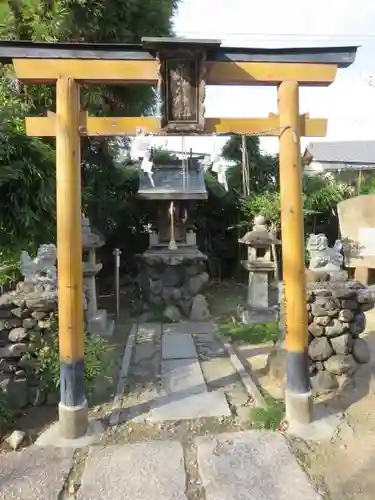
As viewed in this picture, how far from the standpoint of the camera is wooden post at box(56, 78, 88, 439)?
12.0ft

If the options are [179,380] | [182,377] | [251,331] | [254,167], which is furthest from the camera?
[254,167]

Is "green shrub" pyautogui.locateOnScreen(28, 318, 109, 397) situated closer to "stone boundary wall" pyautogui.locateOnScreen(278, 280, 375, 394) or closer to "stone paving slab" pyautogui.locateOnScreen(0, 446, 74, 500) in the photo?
"stone paving slab" pyautogui.locateOnScreen(0, 446, 74, 500)

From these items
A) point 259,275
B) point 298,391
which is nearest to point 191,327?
point 259,275

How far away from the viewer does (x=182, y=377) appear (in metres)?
5.16

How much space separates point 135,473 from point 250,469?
0.87 m

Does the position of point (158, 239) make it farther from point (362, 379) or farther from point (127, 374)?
point (362, 379)

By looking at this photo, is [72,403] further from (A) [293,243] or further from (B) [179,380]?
(A) [293,243]

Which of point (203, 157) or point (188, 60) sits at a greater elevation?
point (203, 157)

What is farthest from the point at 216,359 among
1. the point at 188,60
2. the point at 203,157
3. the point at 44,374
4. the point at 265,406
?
the point at 203,157

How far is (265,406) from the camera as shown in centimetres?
411

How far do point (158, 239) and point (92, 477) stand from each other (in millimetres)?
7170

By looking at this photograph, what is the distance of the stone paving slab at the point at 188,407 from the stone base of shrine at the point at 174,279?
4.61 m

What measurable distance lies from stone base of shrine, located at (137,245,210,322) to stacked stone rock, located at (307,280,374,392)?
4654 mm

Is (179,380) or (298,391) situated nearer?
(298,391)
